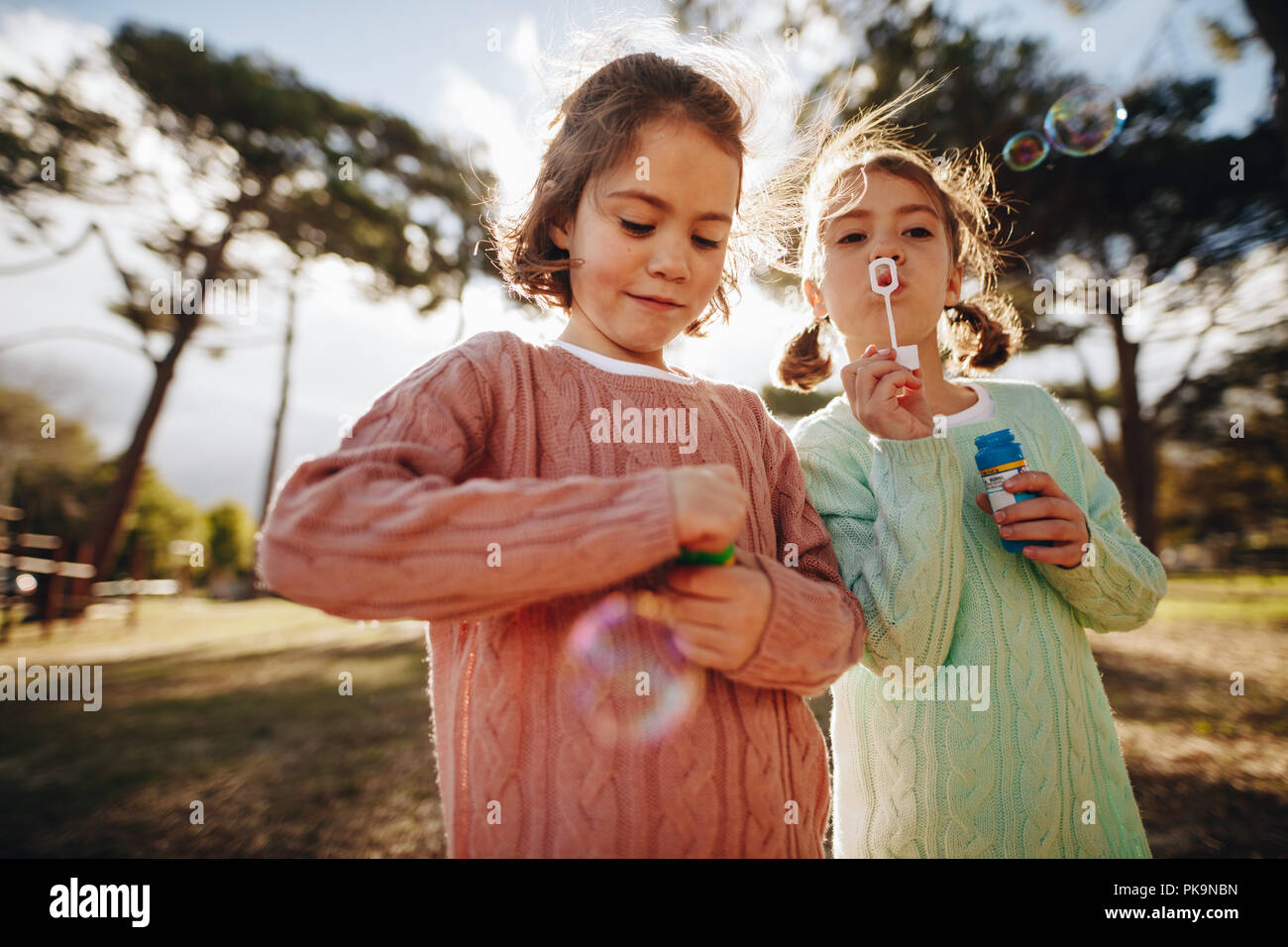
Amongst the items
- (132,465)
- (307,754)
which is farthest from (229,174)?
(307,754)

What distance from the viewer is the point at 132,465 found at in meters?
11.0

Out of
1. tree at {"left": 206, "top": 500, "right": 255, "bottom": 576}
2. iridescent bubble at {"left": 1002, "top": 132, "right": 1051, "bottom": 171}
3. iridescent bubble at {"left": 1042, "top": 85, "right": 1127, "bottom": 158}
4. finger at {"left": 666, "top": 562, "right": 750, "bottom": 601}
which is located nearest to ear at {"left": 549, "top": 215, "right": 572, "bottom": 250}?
finger at {"left": 666, "top": 562, "right": 750, "bottom": 601}

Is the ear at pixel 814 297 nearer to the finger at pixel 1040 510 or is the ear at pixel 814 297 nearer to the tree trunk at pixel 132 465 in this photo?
the finger at pixel 1040 510

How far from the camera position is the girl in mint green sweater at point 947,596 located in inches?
53.3

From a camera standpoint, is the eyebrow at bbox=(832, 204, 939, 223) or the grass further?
the grass

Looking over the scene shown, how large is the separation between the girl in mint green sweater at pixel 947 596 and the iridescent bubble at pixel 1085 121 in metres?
2.06

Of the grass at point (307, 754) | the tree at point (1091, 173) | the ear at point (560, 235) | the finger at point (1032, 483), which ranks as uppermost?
the tree at point (1091, 173)

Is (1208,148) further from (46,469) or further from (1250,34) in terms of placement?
(46,469)

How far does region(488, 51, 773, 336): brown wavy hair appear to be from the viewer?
1243mm

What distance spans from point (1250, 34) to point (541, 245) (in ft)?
24.7

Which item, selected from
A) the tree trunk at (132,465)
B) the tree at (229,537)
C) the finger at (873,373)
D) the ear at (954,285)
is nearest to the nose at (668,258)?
the finger at (873,373)

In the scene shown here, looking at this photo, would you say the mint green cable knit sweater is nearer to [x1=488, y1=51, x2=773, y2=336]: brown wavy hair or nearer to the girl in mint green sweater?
the girl in mint green sweater
